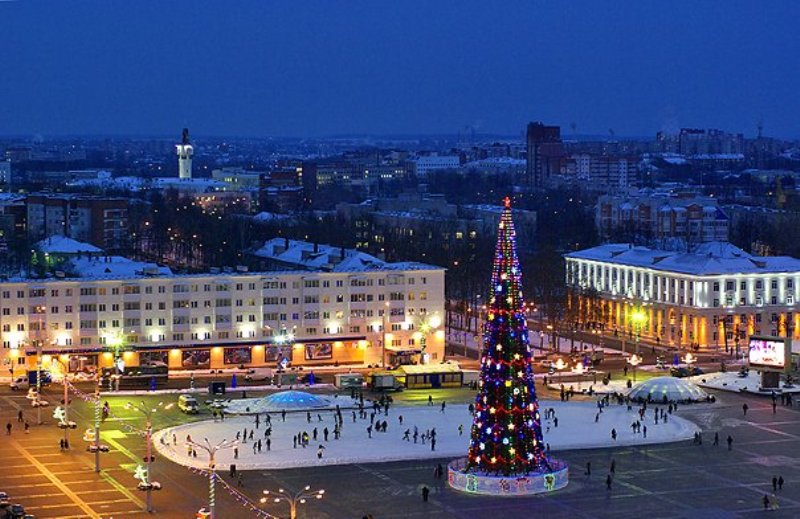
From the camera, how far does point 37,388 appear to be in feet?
227

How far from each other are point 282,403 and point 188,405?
3.70 meters

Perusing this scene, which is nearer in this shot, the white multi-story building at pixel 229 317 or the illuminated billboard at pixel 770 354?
the illuminated billboard at pixel 770 354

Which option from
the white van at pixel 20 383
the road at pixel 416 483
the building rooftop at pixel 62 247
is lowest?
the white van at pixel 20 383

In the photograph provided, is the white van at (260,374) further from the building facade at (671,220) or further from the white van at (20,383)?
the building facade at (671,220)

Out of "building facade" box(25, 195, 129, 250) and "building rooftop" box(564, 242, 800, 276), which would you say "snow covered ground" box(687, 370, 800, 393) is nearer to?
"building rooftop" box(564, 242, 800, 276)

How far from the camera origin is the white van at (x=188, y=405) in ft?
223

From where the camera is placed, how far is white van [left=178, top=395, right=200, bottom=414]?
6800cm

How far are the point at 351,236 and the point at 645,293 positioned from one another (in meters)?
43.1

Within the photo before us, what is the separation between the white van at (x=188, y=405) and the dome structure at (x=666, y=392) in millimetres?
17554

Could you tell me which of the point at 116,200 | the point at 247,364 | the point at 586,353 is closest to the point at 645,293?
the point at 586,353

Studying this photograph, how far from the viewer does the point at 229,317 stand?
83750mm

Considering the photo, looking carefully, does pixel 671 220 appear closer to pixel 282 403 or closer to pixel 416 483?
pixel 282 403

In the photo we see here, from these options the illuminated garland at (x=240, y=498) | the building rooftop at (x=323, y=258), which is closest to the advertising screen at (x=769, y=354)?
the building rooftop at (x=323, y=258)

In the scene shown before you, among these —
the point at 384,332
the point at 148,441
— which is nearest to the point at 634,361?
the point at 384,332
